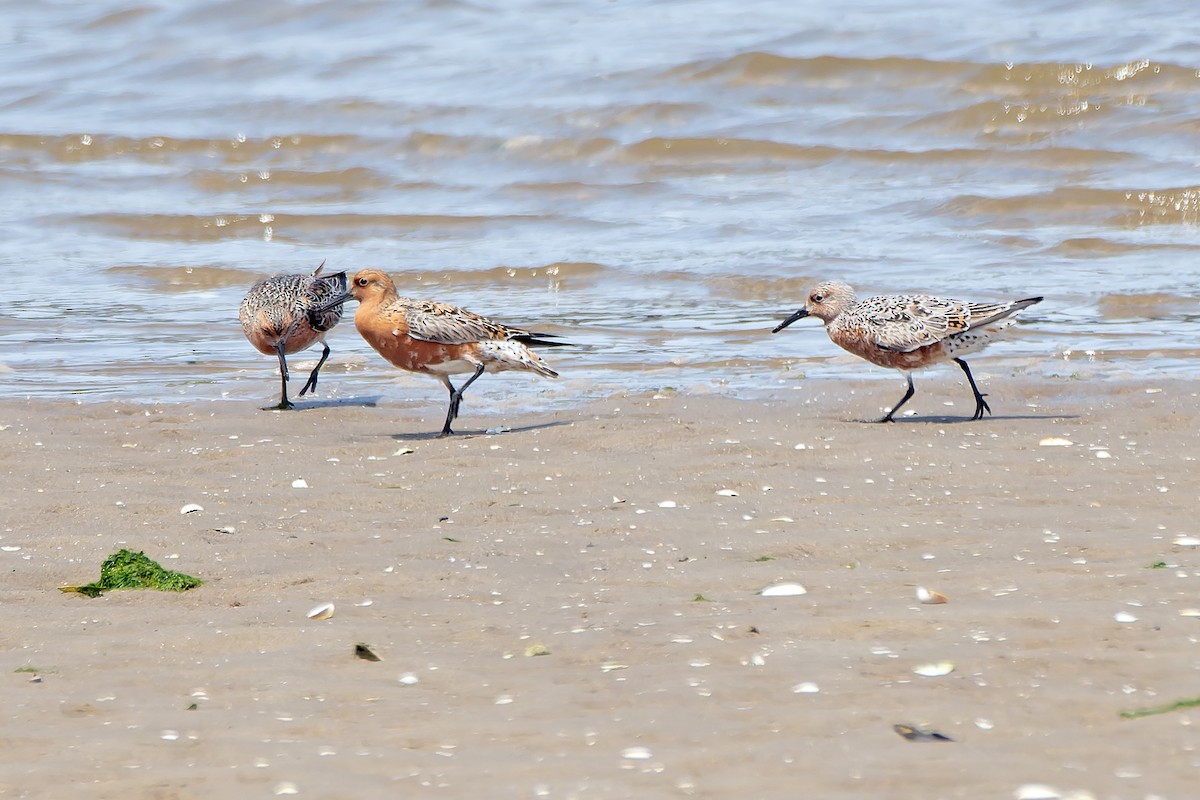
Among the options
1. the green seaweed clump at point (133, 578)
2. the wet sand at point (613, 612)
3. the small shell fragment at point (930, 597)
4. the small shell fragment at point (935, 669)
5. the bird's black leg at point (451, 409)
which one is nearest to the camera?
the wet sand at point (613, 612)

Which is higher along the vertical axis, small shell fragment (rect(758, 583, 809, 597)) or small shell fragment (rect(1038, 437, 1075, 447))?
small shell fragment (rect(1038, 437, 1075, 447))

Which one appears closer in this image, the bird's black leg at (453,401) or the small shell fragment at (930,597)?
the small shell fragment at (930,597)

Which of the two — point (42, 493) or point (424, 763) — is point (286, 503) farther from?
point (424, 763)

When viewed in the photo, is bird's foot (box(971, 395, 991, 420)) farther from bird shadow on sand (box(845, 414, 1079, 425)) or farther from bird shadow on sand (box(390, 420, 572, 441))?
bird shadow on sand (box(390, 420, 572, 441))

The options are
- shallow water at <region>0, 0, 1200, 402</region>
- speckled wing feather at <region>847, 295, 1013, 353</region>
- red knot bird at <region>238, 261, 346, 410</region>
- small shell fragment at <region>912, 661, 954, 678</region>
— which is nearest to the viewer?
small shell fragment at <region>912, 661, 954, 678</region>

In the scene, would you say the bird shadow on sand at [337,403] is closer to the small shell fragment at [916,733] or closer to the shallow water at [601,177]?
the shallow water at [601,177]

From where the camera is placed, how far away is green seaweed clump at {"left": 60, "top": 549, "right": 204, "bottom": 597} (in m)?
5.89

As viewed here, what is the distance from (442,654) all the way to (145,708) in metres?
0.94

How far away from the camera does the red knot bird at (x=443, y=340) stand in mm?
10188

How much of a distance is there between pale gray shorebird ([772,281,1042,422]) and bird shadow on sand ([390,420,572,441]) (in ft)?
6.81

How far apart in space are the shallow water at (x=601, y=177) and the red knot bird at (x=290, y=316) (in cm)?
39

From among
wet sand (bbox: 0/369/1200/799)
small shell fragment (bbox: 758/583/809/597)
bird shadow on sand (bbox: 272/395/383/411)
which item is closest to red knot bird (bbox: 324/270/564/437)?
bird shadow on sand (bbox: 272/395/383/411)

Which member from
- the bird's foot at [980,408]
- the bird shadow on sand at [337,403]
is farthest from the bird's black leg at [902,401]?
the bird shadow on sand at [337,403]

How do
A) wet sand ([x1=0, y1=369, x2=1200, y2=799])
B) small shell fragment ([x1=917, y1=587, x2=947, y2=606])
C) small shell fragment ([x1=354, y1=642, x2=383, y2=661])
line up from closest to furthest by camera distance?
wet sand ([x1=0, y1=369, x2=1200, y2=799]), small shell fragment ([x1=354, y1=642, x2=383, y2=661]), small shell fragment ([x1=917, y1=587, x2=947, y2=606])
